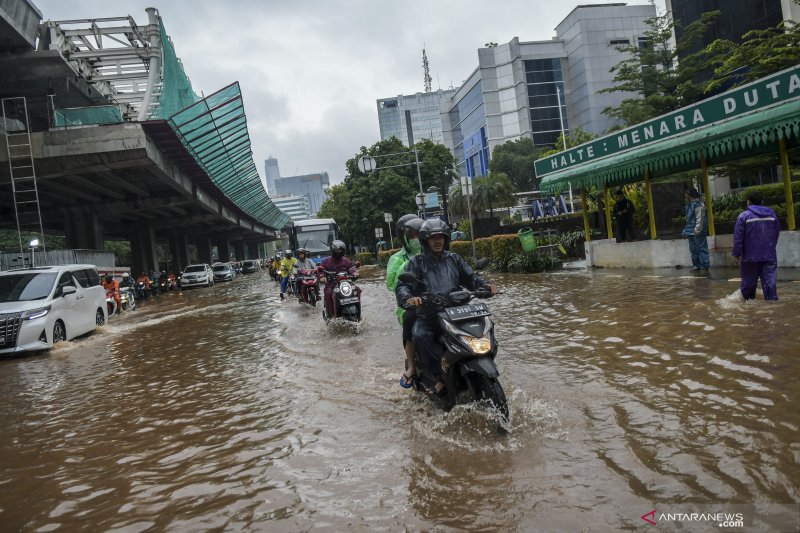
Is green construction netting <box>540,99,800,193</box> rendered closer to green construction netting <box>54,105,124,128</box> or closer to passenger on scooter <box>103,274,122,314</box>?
passenger on scooter <box>103,274,122,314</box>

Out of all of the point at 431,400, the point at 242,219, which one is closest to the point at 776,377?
the point at 431,400

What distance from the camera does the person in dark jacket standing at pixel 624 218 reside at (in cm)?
1605

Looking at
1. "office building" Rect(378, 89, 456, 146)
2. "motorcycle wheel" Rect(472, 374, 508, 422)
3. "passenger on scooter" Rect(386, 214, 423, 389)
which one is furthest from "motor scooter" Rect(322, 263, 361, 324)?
"office building" Rect(378, 89, 456, 146)

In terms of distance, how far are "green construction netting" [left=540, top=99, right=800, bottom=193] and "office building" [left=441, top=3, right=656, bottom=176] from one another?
7130 centimetres

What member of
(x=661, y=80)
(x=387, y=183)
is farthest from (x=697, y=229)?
(x=387, y=183)

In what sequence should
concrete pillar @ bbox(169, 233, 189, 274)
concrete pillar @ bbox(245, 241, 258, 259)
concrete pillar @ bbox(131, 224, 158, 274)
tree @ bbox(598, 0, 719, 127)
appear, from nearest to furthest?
tree @ bbox(598, 0, 719, 127) → concrete pillar @ bbox(131, 224, 158, 274) → concrete pillar @ bbox(169, 233, 189, 274) → concrete pillar @ bbox(245, 241, 258, 259)

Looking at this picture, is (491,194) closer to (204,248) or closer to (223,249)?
(204,248)

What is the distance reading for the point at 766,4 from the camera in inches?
1117

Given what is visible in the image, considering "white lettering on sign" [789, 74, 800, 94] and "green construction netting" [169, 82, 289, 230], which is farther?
"green construction netting" [169, 82, 289, 230]

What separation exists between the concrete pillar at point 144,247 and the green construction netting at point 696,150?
113ft

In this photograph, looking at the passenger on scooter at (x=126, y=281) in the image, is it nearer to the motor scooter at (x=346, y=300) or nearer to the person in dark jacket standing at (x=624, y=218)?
the motor scooter at (x=346, y=300)

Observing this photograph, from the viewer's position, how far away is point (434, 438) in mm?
4273

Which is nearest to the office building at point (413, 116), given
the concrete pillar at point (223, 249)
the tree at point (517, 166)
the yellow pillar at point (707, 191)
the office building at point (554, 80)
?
the office building at point (554, 80)

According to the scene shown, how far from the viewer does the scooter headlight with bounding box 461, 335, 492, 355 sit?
4152mm
